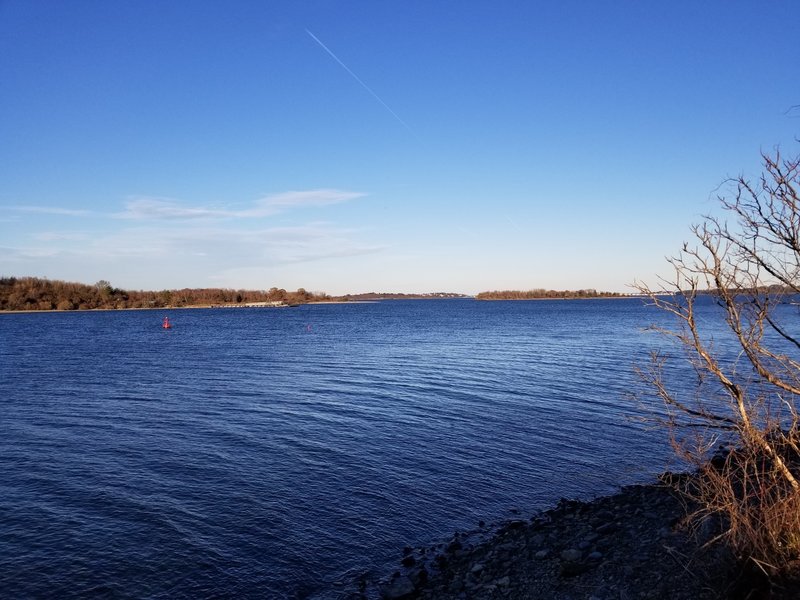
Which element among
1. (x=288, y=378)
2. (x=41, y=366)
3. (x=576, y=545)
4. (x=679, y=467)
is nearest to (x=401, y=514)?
(x=576, y=545)

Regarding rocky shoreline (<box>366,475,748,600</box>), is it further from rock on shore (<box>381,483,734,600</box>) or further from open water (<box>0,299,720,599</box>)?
open water (<box>0,299,720,599</box>)

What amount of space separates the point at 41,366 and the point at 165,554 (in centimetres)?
3660

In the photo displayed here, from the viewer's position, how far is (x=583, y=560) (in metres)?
10.4

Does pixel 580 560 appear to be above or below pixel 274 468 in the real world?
above

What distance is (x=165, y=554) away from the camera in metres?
11.9

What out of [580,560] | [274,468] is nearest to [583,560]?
[580,560]

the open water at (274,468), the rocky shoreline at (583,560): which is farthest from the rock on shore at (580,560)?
the open water at (274,468)

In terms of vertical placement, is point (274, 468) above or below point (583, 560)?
below

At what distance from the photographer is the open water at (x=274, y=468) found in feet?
38.0

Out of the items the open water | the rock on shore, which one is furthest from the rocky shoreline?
the open water

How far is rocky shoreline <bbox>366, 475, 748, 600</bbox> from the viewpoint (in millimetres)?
8539

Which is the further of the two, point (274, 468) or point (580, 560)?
point (274, 468)

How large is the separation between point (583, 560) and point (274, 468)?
10337mm

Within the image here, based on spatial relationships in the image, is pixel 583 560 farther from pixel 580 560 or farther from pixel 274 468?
pixel 274 468
